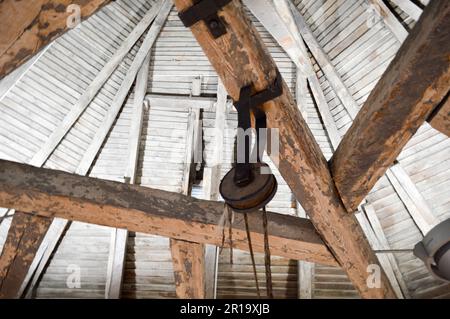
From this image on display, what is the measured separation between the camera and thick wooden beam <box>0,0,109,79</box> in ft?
4.41

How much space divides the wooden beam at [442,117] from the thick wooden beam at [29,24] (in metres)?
1.46

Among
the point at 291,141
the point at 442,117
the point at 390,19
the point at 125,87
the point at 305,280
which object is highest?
the point at 291,141

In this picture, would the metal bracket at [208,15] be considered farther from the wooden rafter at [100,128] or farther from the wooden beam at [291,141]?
the wooden rafter at [100,128]

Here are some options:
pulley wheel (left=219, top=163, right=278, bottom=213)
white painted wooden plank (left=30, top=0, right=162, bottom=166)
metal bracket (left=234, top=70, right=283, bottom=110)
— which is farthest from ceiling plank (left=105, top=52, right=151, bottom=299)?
metal bracket (left=234, top=70, right=283, bottom=110)

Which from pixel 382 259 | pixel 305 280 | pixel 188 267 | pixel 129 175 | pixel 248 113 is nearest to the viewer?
pixel 248 113

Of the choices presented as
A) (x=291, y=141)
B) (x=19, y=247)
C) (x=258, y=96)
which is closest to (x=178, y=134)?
(x=19, y=247)

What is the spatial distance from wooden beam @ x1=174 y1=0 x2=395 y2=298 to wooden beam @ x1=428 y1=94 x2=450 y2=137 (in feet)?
1.83

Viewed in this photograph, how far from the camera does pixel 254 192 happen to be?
178 centimetres

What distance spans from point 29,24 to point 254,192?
42.0 inches

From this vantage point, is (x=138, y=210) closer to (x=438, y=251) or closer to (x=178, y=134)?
(x=438, y=251)

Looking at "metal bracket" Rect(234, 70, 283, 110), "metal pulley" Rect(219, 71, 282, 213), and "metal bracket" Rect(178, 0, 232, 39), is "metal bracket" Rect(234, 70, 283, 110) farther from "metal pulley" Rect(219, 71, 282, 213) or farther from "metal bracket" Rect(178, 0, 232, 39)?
"metal bracket" Rect(178, 0, 232, 39)

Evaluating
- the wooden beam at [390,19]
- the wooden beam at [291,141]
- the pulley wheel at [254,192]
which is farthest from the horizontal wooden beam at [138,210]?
the wooden beam at [390,19]
